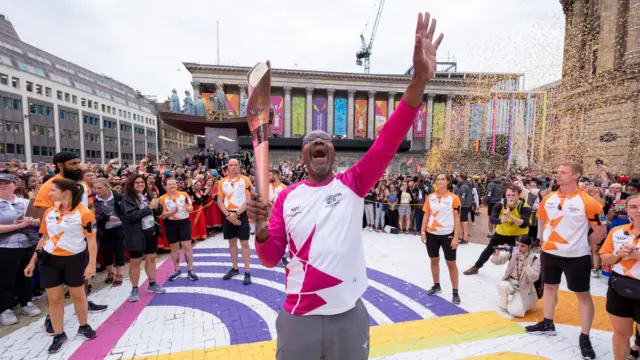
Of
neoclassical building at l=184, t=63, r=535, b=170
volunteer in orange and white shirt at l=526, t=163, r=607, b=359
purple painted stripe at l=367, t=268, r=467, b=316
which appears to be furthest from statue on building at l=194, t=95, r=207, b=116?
volunteer in orange and white shirt at l=526, t=163, r=607, b=359

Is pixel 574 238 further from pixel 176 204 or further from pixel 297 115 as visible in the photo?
pixel 297 115

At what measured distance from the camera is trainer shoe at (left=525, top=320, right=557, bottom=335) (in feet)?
13.4

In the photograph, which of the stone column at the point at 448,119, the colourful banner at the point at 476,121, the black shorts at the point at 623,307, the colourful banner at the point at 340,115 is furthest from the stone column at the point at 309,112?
the black shorts at the point at 623,307

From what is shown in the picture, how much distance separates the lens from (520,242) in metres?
4.69

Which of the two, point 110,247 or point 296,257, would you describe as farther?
point 110,247

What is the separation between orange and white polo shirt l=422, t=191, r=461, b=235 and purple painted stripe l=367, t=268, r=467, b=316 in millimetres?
1191

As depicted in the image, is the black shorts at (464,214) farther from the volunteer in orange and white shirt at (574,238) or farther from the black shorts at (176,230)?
the black shorts at (176,230)

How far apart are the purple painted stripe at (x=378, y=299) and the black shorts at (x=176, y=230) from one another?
3.77 feet

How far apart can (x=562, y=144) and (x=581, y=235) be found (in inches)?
772

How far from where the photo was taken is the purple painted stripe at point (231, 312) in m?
4.09

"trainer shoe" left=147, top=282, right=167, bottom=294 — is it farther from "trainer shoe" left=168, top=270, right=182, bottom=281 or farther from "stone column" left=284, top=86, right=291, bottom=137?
"stone column" left=284, top=86, right=291, bottom=137

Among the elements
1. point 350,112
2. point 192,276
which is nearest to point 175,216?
point 192,276

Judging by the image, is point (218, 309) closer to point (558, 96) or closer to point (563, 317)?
point (563, 317)

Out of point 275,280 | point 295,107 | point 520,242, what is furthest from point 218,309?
point 295,107
